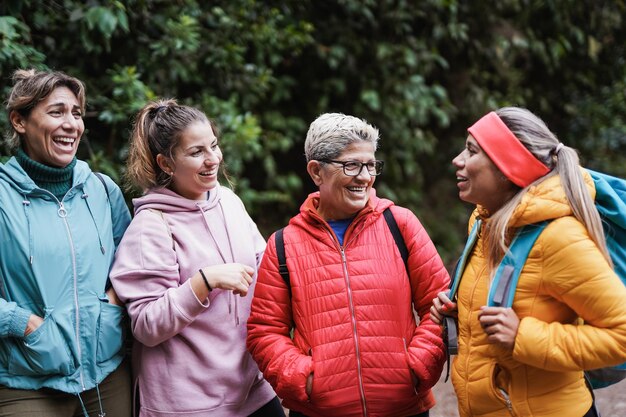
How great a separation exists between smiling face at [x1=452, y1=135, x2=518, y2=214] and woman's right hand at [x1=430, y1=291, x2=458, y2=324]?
1.25 ft

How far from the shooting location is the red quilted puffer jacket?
2.66 metres

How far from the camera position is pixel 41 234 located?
268 centimetres

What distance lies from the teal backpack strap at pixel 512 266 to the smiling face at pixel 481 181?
0.18m

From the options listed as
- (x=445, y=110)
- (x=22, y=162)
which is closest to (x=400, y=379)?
(x=22, y=162)

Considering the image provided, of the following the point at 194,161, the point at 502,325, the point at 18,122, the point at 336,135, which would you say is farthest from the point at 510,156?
the point at 18,122

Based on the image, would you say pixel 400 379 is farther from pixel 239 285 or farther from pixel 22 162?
pixel 22 162

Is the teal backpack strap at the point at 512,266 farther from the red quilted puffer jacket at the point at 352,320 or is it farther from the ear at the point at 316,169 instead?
the ear at the point at 316,169

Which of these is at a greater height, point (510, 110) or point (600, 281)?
point (510, 110)

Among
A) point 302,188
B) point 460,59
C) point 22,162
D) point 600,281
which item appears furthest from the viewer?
point 460,59

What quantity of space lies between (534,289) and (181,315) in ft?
4.42

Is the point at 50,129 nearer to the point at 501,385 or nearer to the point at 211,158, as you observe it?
the point at 211,158

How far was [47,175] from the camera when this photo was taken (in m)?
2.79

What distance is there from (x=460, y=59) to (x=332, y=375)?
7416 millimetres

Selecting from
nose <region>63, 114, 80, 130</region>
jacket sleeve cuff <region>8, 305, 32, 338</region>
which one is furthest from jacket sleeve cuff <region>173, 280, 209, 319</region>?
nose <region>63, 114, 80, 130</region>
